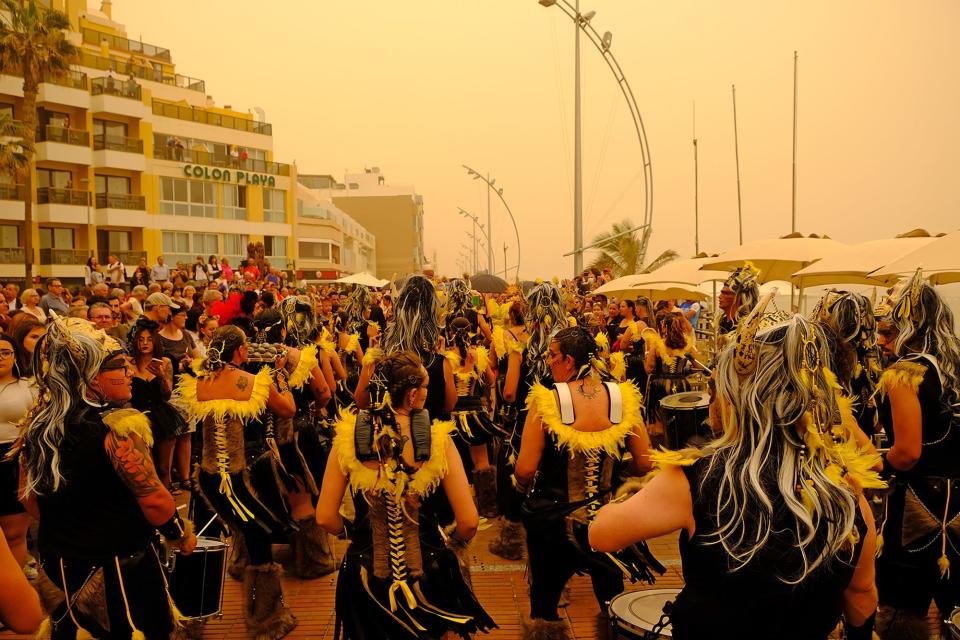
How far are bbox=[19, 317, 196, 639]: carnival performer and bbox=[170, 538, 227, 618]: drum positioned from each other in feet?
2.12

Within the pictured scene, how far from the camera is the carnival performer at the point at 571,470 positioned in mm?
4328

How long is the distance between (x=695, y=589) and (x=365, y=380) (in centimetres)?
404

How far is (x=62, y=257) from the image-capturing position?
38.5m

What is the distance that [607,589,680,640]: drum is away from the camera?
3019mm

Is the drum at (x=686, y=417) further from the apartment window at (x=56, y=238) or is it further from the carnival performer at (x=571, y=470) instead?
the apartment window at (x=56, y=238)

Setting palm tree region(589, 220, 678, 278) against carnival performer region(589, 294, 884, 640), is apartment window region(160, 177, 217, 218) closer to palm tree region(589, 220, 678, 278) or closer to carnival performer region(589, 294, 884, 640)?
palm tree region(589, 220, 678, 278)

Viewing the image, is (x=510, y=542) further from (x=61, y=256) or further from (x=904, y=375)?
(x=61, y=256)

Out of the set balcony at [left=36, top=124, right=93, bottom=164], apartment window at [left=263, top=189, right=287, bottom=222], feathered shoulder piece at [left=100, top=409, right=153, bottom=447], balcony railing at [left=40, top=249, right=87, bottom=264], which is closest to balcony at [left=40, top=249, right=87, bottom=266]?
Result: balcony railing at [left=40, top=249, right=87, bottom=264]

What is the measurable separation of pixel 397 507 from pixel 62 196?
41.1 meters

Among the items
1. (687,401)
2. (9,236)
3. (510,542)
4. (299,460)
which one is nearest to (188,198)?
(9,236)

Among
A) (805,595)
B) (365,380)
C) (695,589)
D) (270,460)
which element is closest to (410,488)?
(695,589)

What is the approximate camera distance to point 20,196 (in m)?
36.8

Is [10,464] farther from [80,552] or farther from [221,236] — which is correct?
[221,236]

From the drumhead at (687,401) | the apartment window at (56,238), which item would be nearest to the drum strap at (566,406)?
the drumhead at (687,401)
